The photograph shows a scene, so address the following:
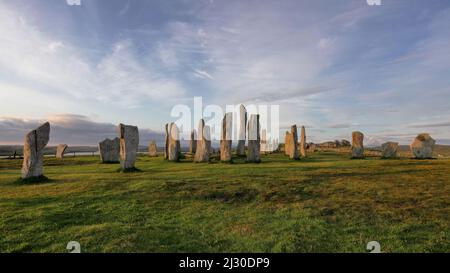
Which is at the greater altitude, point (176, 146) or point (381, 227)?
point (176, 146)

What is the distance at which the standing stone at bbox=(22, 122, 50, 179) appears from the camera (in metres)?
17.8

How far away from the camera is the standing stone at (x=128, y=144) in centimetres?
2239

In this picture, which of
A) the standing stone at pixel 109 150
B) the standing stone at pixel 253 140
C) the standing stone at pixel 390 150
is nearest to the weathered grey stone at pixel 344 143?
the standing stone at pixel 390 150

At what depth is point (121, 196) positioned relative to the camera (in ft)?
44.9

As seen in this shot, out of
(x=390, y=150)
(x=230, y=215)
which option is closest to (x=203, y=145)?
(x=230, y=215)

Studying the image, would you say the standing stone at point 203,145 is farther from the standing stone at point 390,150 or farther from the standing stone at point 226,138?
the standing stone at point 390,150

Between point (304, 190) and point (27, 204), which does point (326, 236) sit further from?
point (27, 204)

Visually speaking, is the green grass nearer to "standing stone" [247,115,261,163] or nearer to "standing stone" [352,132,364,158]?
"standing stone" [247,115,261,163]

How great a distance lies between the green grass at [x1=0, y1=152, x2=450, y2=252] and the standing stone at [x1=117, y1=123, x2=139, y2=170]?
5374mm

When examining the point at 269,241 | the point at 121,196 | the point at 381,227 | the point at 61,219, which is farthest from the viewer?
the point at 121,196

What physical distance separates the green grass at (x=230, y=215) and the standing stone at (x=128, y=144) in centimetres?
537

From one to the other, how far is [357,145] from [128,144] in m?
26.9
